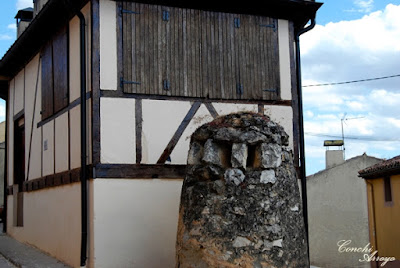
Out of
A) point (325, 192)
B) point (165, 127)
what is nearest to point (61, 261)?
point (165, 127)

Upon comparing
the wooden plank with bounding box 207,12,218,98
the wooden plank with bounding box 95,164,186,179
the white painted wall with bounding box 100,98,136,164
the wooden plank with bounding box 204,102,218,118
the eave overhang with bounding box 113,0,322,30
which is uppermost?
the eave overhang with bounding box 113,0,322,30

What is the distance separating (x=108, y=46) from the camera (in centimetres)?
931

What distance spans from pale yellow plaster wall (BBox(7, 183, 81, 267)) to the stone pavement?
143 millimetres

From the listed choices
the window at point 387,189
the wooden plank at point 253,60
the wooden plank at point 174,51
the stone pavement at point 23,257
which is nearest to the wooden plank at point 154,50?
the wooden plank at point 174,51

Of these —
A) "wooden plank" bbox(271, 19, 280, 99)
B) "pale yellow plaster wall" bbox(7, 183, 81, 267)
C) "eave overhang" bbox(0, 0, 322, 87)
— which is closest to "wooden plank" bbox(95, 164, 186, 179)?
"pale yellow plaster wall" bbox(7, 183, 81, 267)

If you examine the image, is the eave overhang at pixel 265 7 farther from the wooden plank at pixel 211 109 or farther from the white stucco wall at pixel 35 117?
the white stucco wall at pixel 35 117

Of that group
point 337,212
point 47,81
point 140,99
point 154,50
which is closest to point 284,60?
point 154,50

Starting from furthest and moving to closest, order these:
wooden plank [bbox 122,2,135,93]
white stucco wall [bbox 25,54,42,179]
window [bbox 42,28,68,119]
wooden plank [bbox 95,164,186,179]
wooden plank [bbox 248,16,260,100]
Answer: white stucco wall [bbox 25,54,42,179]
window [bbox 42,28,68,119]
wooden plank [bbox 248,16,260,100]
wooden plank [bbox 122,2,135,93]
wooden plank [bbox 95,164,186,179]

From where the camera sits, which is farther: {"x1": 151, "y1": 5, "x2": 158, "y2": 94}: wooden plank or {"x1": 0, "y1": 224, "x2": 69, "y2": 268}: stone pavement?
{"x1": 0, "y1": 224, "x2": 69, "y2": 268}: stone pavement

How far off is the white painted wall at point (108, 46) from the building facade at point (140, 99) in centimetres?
2

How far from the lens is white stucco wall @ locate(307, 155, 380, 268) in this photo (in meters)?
23.0

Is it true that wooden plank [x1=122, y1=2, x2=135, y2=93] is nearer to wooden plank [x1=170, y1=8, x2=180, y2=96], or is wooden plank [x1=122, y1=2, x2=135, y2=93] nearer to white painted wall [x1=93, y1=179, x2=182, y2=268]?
wooden plank [x1=170, y1=8, x2=180, y2=96]

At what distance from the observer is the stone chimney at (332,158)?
24938mm

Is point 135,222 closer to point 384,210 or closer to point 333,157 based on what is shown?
point 384,210
